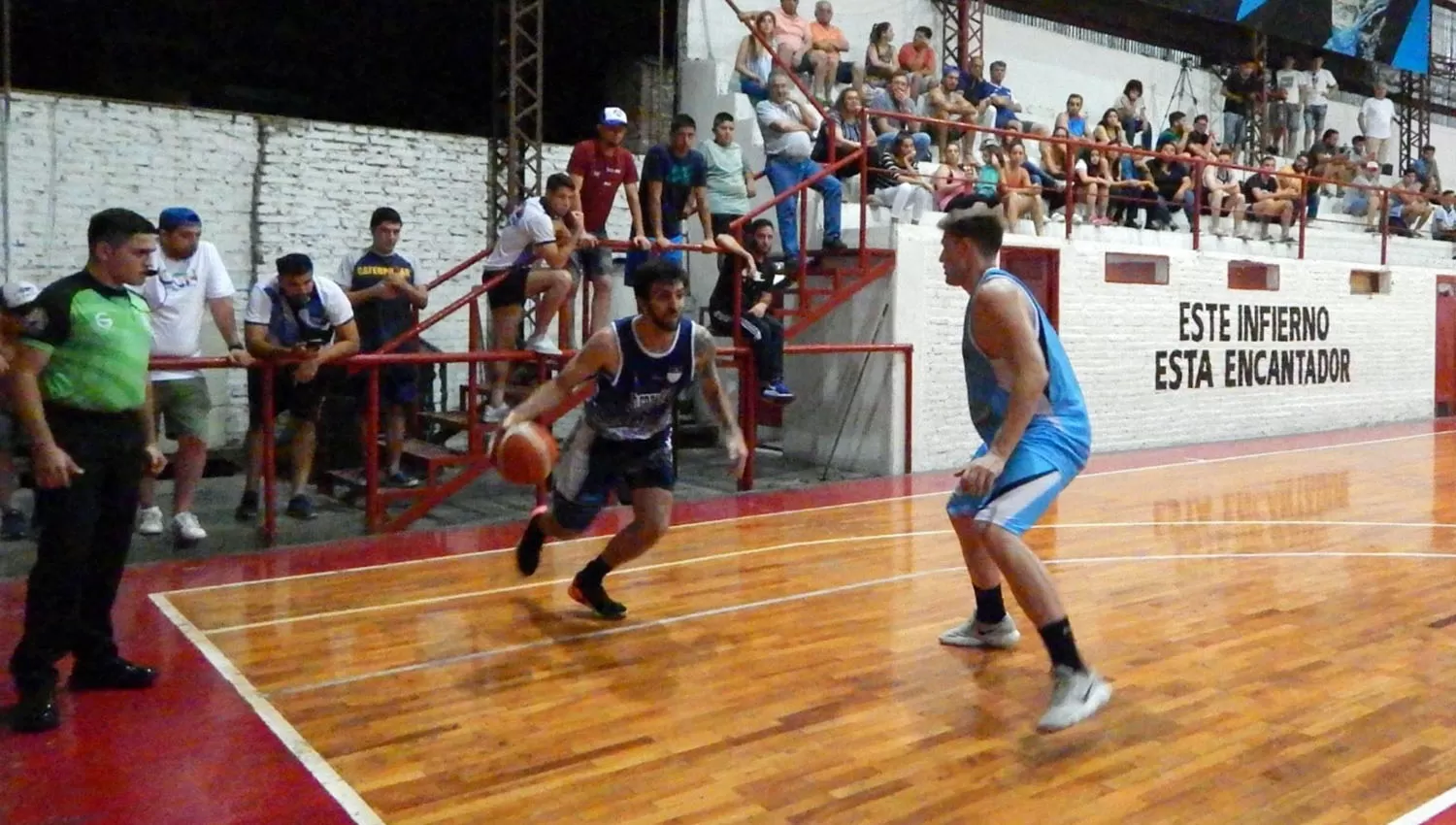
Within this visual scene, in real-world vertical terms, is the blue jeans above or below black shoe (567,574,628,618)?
above

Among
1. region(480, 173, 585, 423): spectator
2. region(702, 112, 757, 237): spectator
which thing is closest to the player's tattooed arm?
region(480, 173, 585, 423): spectator

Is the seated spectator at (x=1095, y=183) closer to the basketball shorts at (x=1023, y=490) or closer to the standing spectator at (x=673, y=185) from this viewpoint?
the standing spectator at (x=673, y=185)

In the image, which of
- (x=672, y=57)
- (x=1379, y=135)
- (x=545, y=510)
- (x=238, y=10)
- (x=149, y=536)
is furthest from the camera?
(x=1379, y=135)

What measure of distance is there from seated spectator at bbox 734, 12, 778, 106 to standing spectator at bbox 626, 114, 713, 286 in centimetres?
269

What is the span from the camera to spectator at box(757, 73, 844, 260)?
1105cm

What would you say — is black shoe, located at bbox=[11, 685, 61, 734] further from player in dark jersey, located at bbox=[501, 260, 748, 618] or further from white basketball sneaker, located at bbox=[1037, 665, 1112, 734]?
white basketball sneaker, located at bbox=[1037, 665, 1112, 734]

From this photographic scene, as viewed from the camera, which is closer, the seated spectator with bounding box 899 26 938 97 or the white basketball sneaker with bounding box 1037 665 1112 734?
the white basketball sneaker with bounding box 1037 665 1112 734

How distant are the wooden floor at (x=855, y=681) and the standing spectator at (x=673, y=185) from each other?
273 centimetres

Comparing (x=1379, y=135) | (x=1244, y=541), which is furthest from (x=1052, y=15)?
(x=1244, y=541)

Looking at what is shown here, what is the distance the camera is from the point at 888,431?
11.0m

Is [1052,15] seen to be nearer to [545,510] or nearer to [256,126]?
[256,126]

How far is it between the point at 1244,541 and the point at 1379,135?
16.1 metres

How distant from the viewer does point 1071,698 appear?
4234 mm

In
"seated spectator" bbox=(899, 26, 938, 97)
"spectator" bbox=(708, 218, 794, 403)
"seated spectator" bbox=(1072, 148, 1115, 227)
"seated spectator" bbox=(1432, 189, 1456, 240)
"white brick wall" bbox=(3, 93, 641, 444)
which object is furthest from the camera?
"seated spectator" bbox=(1432, 189, 1456, 240)
